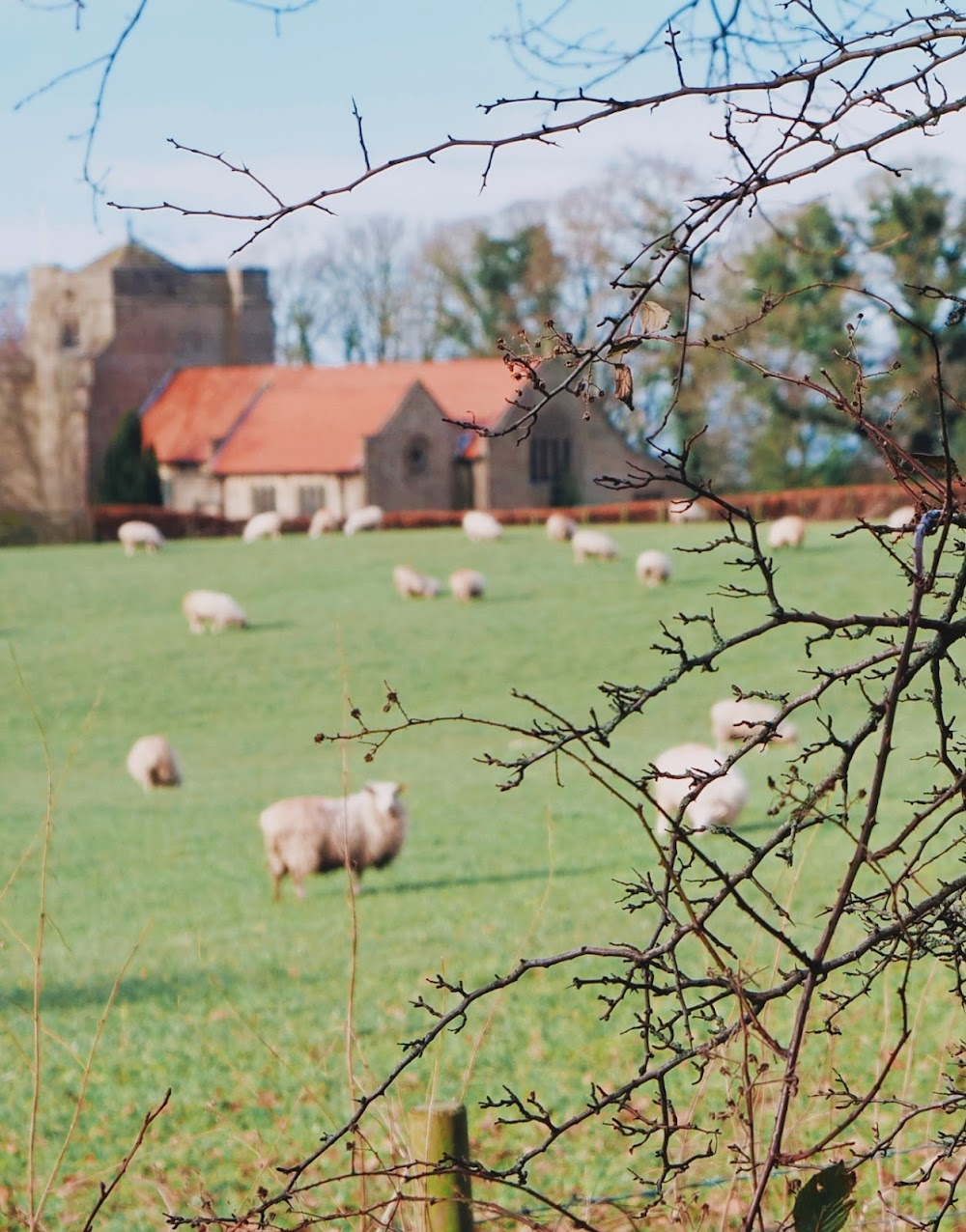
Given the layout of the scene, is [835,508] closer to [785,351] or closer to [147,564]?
[785,351]

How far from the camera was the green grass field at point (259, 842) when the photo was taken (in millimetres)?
6922

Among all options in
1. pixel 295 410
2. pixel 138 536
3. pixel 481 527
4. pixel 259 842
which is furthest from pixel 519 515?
pixel 259 842

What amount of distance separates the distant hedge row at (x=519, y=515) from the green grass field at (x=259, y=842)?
29.8 feet

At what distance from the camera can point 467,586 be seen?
98.5 ft

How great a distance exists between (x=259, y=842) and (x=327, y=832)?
264cm

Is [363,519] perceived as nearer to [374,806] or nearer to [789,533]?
[789,533]

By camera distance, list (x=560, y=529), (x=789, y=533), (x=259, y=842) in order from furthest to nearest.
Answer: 1. (x=560, y=529)
2. (x=789, y=533)
3. (x=259, y=842)

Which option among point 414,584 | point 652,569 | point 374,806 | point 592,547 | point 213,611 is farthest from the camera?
point 592,547

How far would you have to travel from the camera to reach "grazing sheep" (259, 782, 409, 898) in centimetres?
1240

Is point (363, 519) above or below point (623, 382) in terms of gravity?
below

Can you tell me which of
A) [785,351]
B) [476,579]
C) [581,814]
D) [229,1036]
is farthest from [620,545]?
[229,1036]

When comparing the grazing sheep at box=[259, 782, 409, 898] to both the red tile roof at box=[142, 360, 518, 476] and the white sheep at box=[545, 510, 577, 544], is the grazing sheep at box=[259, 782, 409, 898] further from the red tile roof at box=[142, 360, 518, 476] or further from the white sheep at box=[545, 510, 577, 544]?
the red tile roof at box=[142, 360, 518, 476]

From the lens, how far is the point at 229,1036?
27.9 feet

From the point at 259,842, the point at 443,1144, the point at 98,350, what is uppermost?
the point at 98,350
